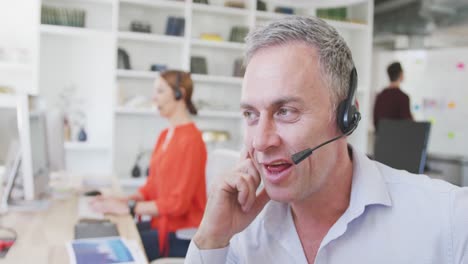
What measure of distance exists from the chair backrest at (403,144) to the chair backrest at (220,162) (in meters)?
0.88

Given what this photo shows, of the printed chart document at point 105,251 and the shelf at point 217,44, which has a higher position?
the shelf at point 217,44

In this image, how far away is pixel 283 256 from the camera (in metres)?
1.06

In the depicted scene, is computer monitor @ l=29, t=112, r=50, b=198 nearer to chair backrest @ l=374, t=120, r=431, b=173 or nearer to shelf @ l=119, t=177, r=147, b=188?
chair backrest @ l=374, t=120, r=431, b=173

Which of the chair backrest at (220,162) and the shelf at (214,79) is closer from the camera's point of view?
the chair backrest at (220,162)

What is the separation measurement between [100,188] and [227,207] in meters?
1.94

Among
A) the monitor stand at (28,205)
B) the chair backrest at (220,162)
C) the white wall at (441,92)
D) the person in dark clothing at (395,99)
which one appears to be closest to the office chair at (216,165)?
the chair backrest at (220,162)

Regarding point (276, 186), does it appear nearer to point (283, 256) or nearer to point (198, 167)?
point (283, 256)

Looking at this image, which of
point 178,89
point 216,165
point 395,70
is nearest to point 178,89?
point 178,89

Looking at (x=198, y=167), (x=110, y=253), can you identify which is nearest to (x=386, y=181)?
(x=110, y=253)

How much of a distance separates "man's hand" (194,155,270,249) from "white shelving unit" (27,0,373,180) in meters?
3.47

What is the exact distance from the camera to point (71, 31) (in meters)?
4.34

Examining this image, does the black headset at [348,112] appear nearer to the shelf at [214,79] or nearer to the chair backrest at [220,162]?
the chair backrest at [220,162]

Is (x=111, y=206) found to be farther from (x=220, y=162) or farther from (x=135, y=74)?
(x=135, y=74)

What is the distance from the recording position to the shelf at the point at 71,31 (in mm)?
4254
